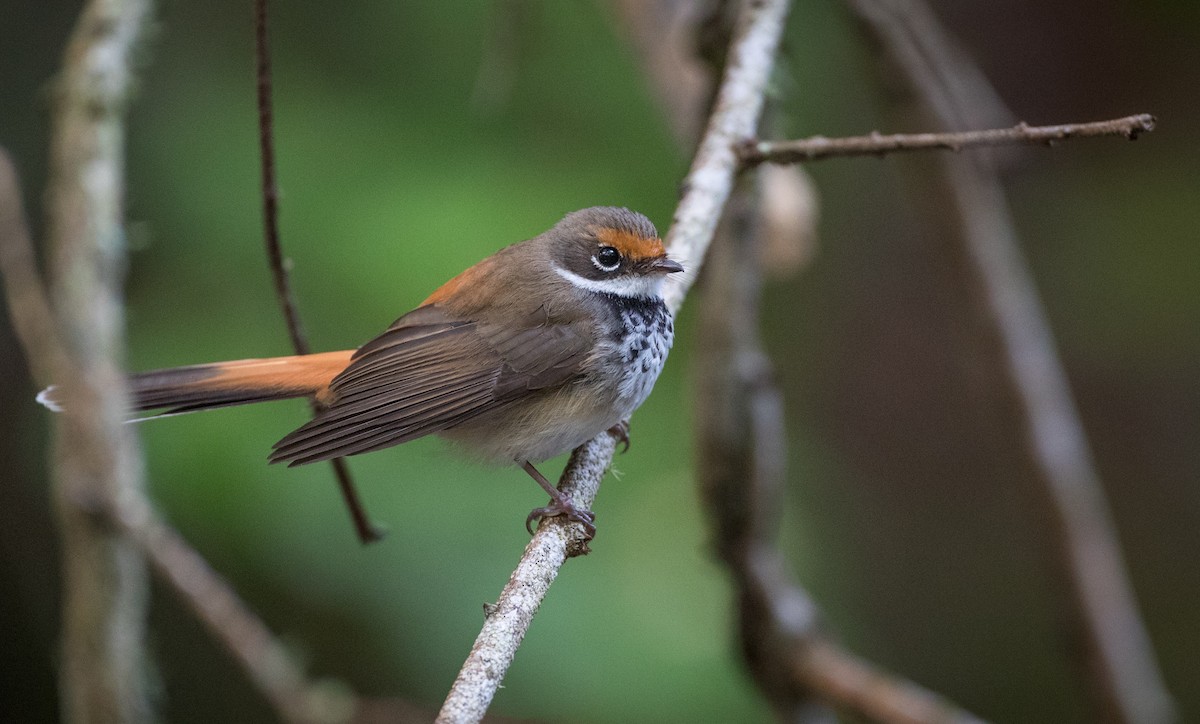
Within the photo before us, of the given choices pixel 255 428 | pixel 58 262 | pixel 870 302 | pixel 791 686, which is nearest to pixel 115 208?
pixel 58 262

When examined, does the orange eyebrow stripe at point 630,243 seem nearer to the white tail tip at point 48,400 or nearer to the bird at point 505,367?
the bird at point 505,367

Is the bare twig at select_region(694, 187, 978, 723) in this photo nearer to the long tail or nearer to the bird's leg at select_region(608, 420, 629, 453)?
the bird's leg at select_region(608, 420, 629, 453)

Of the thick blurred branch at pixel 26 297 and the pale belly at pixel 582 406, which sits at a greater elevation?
the thick blurred branch at pixel 26 297

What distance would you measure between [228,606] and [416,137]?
2.17 m

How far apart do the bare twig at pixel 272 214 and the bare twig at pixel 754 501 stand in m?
1.18

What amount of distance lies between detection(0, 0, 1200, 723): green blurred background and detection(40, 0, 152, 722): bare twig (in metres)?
0.64

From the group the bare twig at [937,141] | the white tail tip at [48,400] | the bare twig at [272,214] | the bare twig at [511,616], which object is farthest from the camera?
the white tail tip at [48,400]

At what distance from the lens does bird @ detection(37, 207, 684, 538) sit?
9.15 ft

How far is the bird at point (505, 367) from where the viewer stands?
2789 mm

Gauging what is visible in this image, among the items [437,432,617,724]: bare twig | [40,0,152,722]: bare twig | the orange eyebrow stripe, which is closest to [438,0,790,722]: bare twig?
[437,432,617,724]: bare twig

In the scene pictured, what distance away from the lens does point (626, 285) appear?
309cm

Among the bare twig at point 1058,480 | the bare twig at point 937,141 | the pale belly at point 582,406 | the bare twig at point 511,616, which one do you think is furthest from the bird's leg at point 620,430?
the bare twig at point 1058,480

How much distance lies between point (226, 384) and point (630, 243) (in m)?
1.17

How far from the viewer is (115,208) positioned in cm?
291
